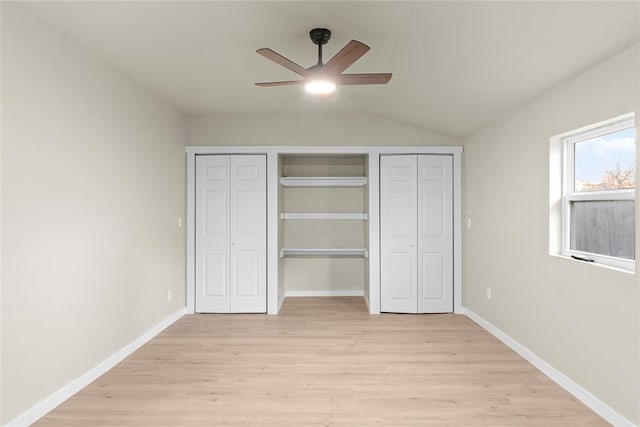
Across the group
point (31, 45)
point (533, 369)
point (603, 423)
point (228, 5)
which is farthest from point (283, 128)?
point (603, 423)

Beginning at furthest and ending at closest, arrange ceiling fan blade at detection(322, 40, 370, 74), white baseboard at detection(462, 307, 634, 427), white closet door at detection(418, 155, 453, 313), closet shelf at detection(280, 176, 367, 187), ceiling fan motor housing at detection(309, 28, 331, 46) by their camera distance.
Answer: closet shelf at detection(280, 176, 367, 187) < white closet door at detection(418, 155, 453, 313) < ceiling fan motor housing at detection(309, 28, 331, 46) < white baseboard at detection(462, 307, 634, 427) < ceiling fan blade at detection(322, 40, 370, 74)

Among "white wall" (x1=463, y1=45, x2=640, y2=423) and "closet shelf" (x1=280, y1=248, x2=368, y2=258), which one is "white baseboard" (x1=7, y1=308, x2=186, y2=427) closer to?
"closet shelf" (x1=280, y1=248, x2=368, y2=258)

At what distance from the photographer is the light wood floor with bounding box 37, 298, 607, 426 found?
232 cm

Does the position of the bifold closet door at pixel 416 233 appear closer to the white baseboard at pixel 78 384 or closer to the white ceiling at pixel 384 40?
the white ceiling at pixel 384 40

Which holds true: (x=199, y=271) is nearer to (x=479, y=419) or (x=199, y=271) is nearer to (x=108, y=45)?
(x=108, y=45)

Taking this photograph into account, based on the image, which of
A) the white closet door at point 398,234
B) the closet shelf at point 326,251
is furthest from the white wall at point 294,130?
the closet shelf at point 326,251

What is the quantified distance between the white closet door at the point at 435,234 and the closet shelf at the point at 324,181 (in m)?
0.88

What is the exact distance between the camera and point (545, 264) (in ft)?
9.75

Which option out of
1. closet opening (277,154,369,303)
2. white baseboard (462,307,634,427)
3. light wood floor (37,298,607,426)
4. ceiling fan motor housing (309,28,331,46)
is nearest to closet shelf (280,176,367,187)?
closet opening (277,154,369,303)

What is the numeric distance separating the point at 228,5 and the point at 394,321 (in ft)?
11.8

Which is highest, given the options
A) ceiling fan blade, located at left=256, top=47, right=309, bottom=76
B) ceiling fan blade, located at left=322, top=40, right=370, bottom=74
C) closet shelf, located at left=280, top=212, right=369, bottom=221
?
ceiling fan blade, located at left=256, top=47, right=309, bottom=76

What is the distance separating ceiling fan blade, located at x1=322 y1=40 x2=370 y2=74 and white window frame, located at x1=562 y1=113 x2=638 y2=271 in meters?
1.66

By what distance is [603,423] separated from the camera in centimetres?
224

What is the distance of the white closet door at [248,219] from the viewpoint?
4562 mm
